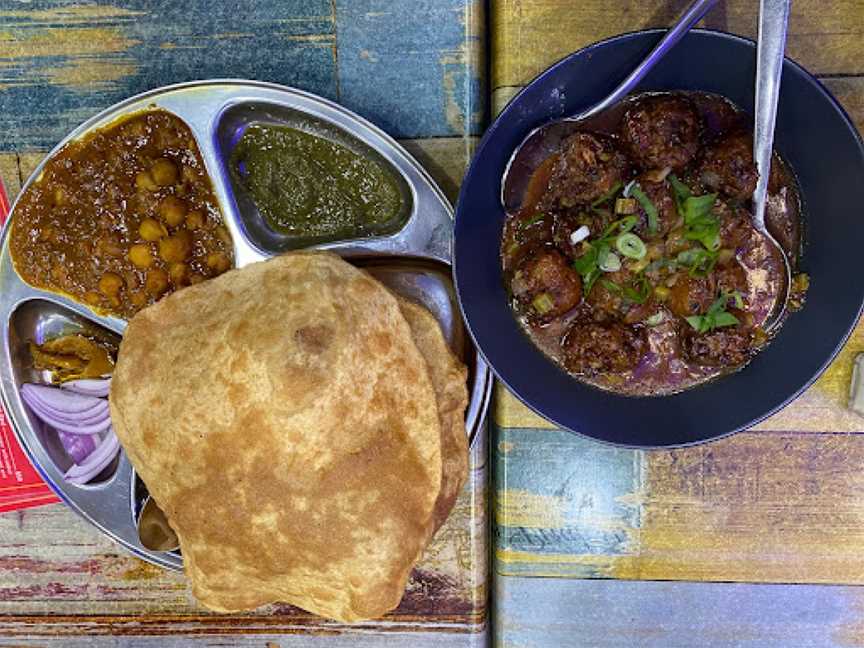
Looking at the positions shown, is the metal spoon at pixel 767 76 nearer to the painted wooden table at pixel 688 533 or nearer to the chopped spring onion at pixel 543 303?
the chopped spring onion at pixel 543 303

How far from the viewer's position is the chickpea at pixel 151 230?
7.90ft

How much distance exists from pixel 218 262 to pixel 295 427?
2.37 feet

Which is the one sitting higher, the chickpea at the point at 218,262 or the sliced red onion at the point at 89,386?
the chickpea at the point at 218,262

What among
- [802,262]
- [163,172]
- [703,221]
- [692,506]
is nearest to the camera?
[703,221]

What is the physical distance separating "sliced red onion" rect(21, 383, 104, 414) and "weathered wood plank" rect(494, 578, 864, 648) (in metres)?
1.63

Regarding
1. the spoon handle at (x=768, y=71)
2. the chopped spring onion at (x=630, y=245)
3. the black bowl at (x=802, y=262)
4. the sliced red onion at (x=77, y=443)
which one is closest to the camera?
the spoon handle at (x=768, y=71)

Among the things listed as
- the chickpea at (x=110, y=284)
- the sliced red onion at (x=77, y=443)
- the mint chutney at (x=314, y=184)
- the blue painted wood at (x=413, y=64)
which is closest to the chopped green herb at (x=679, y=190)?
the blue painted wood at (x=413, y=64)

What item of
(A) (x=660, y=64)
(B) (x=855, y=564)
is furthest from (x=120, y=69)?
(B) (x=855, y=564)

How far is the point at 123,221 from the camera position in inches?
97.6

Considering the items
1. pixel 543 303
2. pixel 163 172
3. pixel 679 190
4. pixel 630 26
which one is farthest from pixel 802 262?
pixel 163 172

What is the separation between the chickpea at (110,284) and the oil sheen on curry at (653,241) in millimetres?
1233

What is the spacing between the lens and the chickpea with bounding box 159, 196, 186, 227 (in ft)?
7.95

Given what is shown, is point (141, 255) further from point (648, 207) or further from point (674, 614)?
point (674, 614)

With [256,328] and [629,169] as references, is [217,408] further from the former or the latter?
[629,169]
